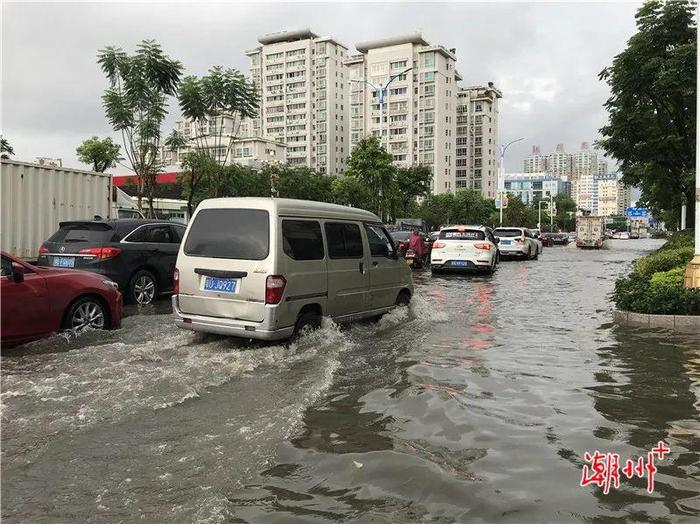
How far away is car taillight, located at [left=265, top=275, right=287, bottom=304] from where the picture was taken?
6852 millimetres

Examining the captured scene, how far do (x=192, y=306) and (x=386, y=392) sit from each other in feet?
9.28

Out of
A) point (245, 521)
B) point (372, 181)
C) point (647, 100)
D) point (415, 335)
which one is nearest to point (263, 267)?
point (415, 335)

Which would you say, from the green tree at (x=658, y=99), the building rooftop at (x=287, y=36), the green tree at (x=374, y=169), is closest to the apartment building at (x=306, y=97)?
the building rooftop at (x=287, y=36)

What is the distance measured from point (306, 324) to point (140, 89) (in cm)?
1711

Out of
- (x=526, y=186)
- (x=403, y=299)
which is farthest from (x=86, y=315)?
(x=526, y=186)

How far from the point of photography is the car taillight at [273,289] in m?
6.85

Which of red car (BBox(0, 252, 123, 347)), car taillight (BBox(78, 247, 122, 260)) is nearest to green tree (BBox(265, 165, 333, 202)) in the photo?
car taillight (BBox(78, 247, 122, 260))

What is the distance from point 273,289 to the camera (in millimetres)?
6867

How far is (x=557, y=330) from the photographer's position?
937cm

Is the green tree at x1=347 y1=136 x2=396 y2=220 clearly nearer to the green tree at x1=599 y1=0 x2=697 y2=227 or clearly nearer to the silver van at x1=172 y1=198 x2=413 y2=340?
the green tree at x1=599 y1=0 x2=697 y2=227

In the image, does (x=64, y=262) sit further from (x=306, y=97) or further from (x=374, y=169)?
(x=306, y=97)

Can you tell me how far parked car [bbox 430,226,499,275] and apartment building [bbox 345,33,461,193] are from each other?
9657 cm

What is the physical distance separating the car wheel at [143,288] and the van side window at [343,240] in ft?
15.5

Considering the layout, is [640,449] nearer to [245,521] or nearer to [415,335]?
[245,521]
